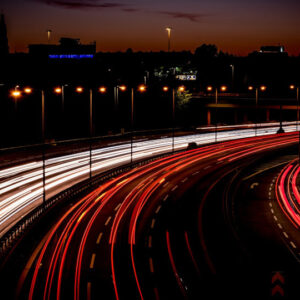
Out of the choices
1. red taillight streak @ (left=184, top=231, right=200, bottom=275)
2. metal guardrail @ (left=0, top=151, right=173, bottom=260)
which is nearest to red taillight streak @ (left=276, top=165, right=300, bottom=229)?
A: red taillight streak @ (left=184, top=231, right=200, bottom=275)

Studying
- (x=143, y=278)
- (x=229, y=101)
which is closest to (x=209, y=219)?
(x=143, y=278)

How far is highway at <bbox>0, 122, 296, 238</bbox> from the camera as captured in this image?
34094mm

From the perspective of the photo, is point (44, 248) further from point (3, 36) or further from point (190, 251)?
point (3, 36)

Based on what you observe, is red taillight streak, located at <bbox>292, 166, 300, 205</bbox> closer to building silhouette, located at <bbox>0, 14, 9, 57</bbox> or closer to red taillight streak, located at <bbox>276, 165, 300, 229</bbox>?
red taillight streak, located at <bbox>276, 165, 300, 229</bbox>

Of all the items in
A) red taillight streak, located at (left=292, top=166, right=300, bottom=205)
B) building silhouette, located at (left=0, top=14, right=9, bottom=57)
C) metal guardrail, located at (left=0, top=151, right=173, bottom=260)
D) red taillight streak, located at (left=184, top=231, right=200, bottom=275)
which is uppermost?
building silhouette, located at (left=0, top=14, right=9, bottom=57)

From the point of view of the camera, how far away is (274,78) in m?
166

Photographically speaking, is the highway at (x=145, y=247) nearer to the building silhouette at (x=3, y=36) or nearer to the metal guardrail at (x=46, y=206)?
the metal guardrail at (x=46, y=206)

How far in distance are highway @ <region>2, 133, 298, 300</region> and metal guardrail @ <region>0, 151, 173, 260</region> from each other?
0.92 meters

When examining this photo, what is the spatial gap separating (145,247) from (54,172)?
2244 centimetres

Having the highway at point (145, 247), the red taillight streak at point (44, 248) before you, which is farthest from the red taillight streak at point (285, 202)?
the red taillight streak at point (44, 248)

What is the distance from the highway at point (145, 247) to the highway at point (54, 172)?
360cm

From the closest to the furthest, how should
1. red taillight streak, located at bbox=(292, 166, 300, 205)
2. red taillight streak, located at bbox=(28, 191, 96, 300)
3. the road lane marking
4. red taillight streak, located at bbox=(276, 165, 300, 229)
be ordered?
the road lane marking
red taillight streak, located at bbox=(28, 191, 96, 300)
red taillight streak, located at bbox=(276, 165, 300, 229)
red taillight streak, located at bbox=(292, 166, 300, 205)

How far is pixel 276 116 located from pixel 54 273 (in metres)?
126

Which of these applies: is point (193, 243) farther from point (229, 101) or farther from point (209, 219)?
point (229, 101)
